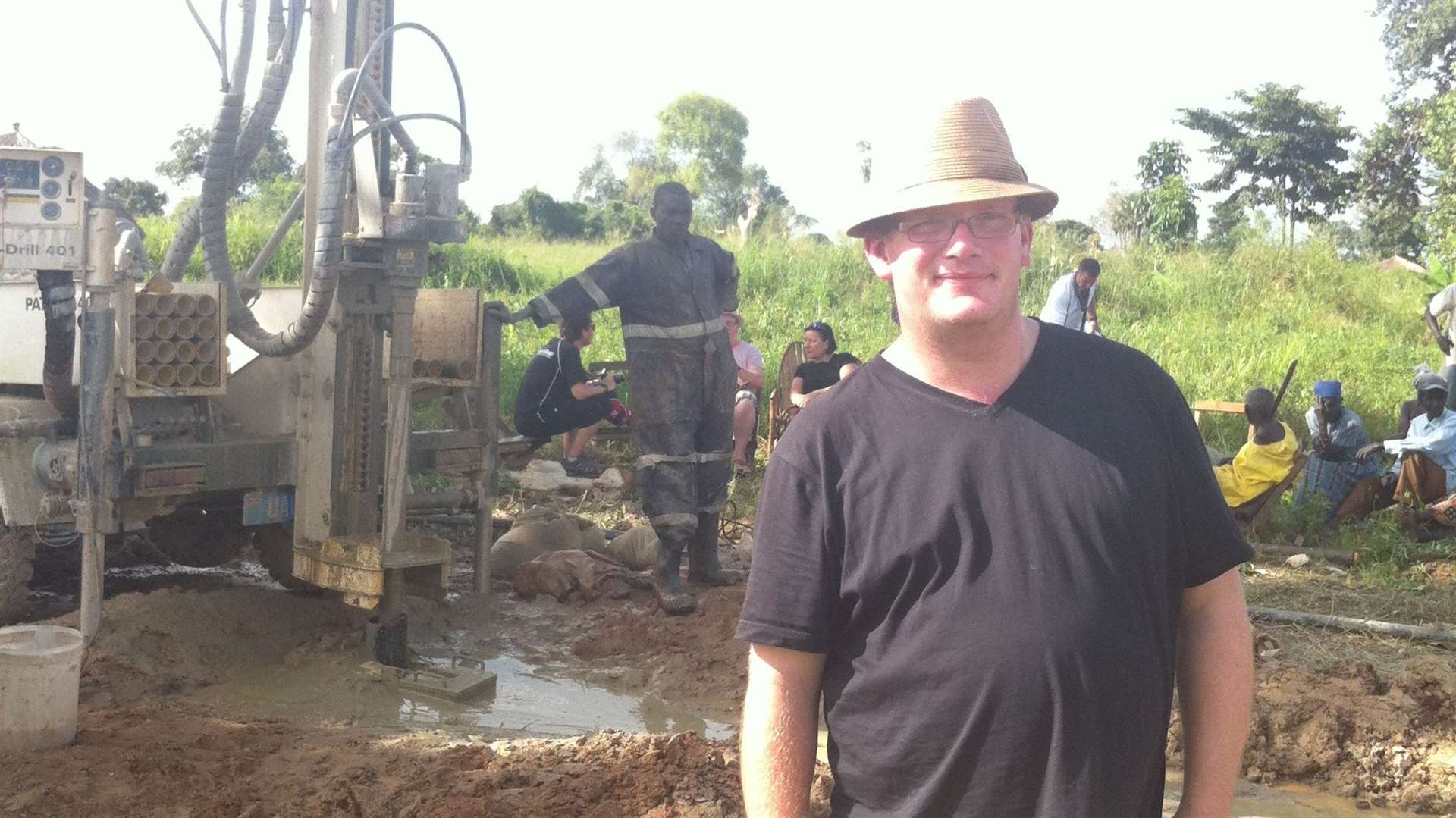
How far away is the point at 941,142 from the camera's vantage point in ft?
7.30

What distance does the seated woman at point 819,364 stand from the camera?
10784 mm

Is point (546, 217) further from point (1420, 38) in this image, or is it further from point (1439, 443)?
point (1439, 443)

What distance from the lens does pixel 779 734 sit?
2203mm

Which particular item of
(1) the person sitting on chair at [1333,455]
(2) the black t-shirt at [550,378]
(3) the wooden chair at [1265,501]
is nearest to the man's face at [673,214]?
(2) the black t-shirt at [550,378]

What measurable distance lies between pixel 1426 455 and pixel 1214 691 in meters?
8.02

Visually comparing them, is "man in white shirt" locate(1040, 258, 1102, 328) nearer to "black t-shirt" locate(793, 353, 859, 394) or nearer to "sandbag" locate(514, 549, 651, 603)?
"black t-shirt" locate(793, 353, 859, 394)

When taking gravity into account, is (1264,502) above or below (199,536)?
above

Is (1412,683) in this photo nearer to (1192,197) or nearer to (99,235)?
(99,235)

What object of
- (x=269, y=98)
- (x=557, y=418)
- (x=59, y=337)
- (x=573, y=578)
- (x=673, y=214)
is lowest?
(x=573, y=578)

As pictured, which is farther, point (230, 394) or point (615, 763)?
point (230, 394)

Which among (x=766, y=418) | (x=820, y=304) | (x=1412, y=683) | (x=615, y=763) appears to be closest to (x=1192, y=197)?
(x=820, y=304)

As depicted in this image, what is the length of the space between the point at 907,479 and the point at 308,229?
5.20 m

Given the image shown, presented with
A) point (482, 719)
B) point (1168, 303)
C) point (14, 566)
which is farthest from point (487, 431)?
point (1168, 303)

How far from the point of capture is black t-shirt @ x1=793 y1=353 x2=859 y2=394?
1083cm
